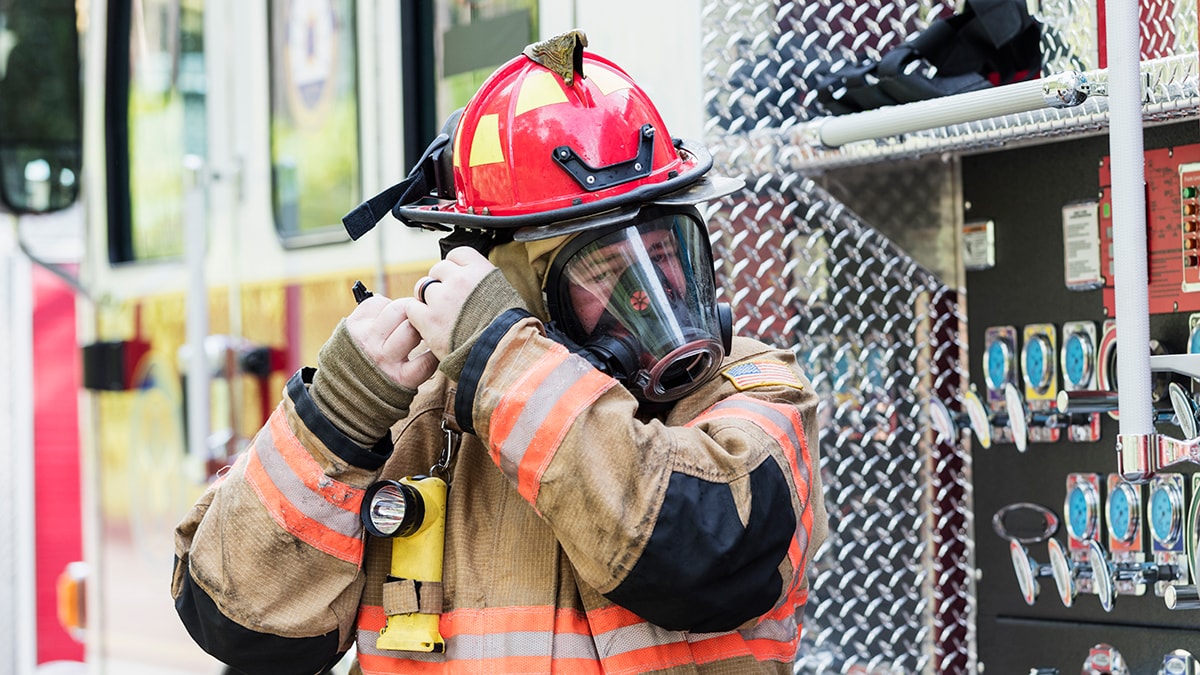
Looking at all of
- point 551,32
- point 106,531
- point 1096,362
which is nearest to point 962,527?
point 1096,362

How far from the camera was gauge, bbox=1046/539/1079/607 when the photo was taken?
2477 mm

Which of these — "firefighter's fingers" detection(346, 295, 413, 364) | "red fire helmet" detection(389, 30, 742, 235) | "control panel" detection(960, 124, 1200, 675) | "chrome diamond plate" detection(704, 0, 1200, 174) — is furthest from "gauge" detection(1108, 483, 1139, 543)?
"firefighter's fingers" detection(346, 295, 413, 364)

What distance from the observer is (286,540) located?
179 centimetres

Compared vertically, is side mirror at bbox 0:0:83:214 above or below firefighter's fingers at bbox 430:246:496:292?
above

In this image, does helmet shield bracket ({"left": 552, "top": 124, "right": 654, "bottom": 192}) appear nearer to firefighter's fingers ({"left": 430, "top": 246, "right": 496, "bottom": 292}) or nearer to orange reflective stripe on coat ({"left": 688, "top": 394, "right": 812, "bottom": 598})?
firefighter's fingers ({"left": 430, "top": 246, "right": 496, "bottom": 292})

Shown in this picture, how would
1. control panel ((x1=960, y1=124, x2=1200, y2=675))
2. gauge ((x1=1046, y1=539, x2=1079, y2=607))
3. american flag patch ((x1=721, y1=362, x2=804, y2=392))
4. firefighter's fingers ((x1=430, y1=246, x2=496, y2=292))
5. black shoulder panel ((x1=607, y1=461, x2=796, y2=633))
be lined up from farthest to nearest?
gauge ((x1=1046, y1=539, x2=1079, y2=607))
control panel ((x1=960, y1=124, x2=1200, y2=675))
american flag patch ((x1=721, y1=362, x2=804, y2=392))
firefighter's fingers ((x1=430, y1=246, x2=496, y2=292))
black shoulder panel ((x1=607, y1=461, x2=796, y2=633))

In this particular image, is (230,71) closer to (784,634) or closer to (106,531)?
(106,531)

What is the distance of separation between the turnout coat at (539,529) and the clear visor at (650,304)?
0.23 ft

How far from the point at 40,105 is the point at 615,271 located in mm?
3214

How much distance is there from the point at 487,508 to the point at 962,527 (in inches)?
50.6

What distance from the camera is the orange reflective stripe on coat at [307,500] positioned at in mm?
1787

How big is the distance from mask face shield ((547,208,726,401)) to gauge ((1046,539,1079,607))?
95 cm

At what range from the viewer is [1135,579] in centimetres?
238

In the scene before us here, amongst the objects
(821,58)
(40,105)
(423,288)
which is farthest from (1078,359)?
(40,105)
